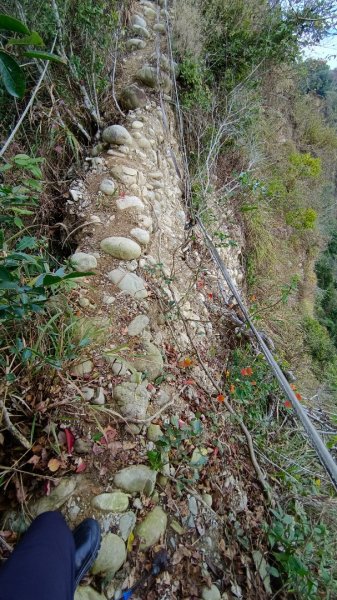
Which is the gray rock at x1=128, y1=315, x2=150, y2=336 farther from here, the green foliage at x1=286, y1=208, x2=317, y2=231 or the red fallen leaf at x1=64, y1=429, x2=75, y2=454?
the green foliage at x1=286, y1=208, x2=317, y2=231

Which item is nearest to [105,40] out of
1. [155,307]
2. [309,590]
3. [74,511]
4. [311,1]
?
[155,307]

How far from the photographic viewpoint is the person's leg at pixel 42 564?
75cm

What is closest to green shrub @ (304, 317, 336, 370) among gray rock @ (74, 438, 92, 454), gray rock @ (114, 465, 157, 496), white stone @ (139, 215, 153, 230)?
white stone @ (139, 215, 153, 230)

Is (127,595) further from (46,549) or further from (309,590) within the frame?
(309,590)

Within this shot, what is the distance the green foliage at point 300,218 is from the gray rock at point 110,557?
4442 mm

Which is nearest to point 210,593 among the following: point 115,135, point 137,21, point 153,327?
point 153,327

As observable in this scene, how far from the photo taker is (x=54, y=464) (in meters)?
1.00

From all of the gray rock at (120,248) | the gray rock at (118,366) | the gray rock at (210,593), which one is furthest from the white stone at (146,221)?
the gray rock at (210,593)

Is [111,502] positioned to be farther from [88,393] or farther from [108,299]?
[108,299]

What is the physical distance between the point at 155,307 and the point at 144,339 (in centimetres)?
22

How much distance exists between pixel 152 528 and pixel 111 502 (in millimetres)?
171

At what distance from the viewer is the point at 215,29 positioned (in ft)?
9.29

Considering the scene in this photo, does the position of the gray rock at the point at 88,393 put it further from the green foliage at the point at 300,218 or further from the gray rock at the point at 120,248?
the green foliage at the point at 300,218

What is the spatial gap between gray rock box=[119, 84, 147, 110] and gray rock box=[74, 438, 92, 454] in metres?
2.35
